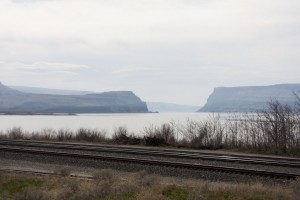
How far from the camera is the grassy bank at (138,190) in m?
12.0

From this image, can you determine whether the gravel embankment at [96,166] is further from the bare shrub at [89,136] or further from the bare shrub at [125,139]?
the bare shrub at [89,136]

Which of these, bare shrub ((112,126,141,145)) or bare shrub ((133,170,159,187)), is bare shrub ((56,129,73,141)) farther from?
bare shrub ((133,170,159,187))

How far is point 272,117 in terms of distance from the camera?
27.9 meters

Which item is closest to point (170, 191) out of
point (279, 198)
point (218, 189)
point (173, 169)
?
point (218, 189)

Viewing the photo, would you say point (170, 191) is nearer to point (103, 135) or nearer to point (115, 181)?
point (115, 181)

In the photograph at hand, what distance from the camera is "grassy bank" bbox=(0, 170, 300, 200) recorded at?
39.2 ft

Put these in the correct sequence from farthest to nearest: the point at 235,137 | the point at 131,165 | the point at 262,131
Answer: the point at 235,137 < the point at 262,131 < the point at 131,165

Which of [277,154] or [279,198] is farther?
[277,154]

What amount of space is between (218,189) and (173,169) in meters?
5.14

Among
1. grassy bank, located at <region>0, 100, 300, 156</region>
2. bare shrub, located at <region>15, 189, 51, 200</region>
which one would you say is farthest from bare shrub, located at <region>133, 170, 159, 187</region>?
grassy bank, located at <region>0, 100, 300, 156</region>

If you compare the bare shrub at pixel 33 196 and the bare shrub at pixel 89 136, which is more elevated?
the bare shrub at pixel 89 136

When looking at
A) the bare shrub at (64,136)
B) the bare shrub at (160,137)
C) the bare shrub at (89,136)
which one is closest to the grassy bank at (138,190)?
the bare shrub at (160,137)

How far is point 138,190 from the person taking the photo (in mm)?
12891

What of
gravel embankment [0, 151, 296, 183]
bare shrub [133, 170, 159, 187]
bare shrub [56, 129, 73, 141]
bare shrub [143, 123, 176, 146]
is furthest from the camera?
bare shrub [56, 129, 73, 141]
